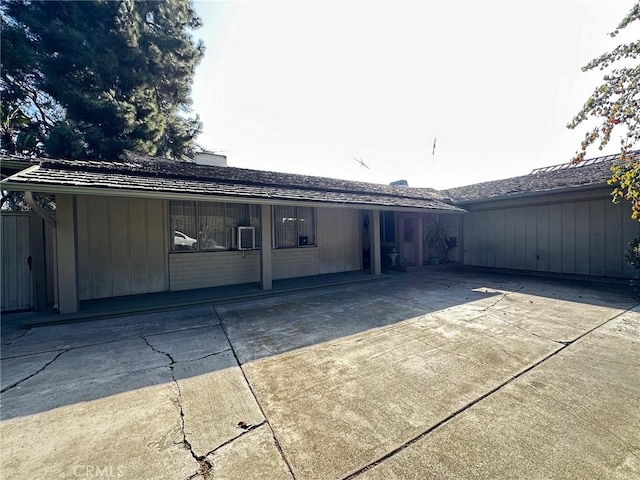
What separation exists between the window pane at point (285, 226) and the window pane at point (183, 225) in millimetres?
2167

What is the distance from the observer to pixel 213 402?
8.11 ft

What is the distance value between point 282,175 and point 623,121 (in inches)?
318

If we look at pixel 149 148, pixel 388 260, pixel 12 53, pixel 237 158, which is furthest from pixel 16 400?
pixel 237 158

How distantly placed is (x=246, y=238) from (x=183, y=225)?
60.5 inches

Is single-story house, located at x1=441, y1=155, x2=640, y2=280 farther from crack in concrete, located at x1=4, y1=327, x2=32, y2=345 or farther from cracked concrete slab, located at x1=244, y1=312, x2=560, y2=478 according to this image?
crack in concrete, located at x1=4, y1=327, x2=32, y2=345

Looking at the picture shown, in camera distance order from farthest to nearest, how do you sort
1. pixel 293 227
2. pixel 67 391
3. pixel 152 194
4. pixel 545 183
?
pixel 545 183, pixel 293 227, pixel 152 194, pixel 67 391

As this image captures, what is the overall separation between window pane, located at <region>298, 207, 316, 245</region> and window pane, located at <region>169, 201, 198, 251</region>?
117 inches

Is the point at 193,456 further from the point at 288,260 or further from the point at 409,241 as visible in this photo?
the point at 409,241

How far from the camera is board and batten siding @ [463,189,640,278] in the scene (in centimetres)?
743

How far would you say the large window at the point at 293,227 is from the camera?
7934mm

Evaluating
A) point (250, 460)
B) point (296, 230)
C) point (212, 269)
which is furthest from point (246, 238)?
point (250, 460)

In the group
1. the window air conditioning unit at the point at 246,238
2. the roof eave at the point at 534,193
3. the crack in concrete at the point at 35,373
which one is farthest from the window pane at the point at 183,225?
the roof eave at the point at 534,193

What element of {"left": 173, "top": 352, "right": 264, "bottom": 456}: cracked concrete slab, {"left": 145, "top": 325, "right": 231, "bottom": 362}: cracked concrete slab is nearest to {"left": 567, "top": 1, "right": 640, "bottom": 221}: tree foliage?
{"left": 173, "top": 352, "right": 264, "bottom": 456}: cracked concrete slab

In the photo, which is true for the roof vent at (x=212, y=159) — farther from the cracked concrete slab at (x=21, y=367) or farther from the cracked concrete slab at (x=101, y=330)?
the cracked concrete slab at (x=21, y=367)
